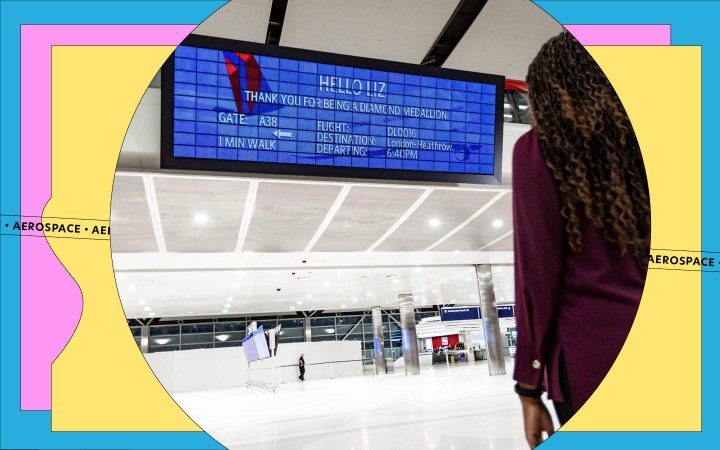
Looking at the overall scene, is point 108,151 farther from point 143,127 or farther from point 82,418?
point 82,418

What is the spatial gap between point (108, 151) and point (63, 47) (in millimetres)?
380

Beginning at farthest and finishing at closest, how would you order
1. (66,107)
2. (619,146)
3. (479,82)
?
(479,82), (66,107), (619,146)

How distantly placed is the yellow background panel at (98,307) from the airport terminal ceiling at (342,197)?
10 centimetres

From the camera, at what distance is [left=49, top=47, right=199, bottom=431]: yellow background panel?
1.36 meters

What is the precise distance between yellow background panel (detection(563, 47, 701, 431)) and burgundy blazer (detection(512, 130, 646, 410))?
39 cm

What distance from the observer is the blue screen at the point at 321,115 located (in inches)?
64.7

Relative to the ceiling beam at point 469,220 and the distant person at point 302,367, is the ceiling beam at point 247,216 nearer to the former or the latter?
the ceiling beam at point 469,220

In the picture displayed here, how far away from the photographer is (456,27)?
396 cm

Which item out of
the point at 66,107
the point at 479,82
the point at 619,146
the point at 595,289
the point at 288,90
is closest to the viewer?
the point at 595,289

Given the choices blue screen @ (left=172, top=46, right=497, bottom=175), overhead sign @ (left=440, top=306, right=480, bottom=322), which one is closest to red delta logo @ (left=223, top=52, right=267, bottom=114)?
blue screen @ (left=172, top=46, right=497, bottom=175)

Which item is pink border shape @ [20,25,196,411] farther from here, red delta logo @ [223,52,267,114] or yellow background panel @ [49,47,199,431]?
red delta logo @ [223,52,267,114]

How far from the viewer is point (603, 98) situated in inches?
41.8

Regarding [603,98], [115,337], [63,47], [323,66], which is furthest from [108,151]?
[603,98]

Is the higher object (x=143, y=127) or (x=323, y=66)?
(x=323, y=66)
